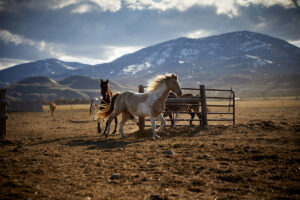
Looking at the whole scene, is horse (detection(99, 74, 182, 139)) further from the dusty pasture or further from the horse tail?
the dusty pasture

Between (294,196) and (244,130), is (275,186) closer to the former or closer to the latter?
(294,196)

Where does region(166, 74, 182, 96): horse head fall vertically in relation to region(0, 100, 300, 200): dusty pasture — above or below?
above

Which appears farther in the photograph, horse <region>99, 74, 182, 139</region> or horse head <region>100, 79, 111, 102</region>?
horse head <region>100, 79, 111, 102</region>

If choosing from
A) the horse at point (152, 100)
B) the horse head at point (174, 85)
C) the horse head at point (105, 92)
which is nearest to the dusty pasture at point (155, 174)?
the horse at point (152, 100)

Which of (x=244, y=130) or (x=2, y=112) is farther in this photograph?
(x=244, y=130)

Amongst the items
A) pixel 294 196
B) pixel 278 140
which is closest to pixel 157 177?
pixel 294 196

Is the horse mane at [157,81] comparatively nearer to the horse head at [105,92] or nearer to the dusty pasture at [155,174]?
the horse head at [105,92]

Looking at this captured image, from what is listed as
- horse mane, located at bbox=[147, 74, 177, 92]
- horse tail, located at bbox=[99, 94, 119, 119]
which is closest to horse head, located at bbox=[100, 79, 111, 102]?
horse tail, located at bbox=[99, 94, 119, 119]

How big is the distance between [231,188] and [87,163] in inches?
115

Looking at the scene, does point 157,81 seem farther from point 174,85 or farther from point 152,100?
point 152,100

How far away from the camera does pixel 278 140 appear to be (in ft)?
22.1

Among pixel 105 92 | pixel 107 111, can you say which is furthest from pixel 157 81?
pixel 105 92

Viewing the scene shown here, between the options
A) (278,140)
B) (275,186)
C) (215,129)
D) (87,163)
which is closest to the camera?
(275,186)

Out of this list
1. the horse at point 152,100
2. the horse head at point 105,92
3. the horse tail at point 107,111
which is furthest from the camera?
the horse head at point 105,92
